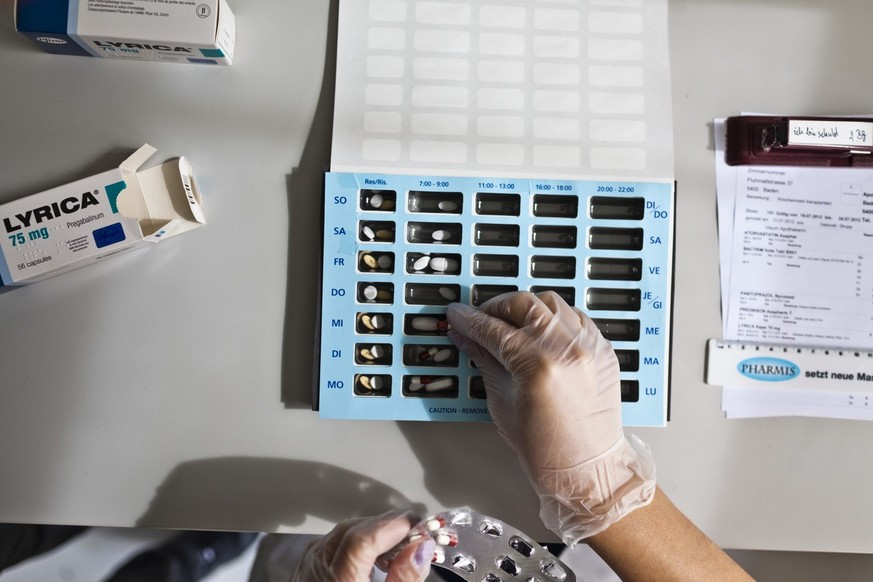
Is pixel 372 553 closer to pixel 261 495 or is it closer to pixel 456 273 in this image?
pixel 261 495

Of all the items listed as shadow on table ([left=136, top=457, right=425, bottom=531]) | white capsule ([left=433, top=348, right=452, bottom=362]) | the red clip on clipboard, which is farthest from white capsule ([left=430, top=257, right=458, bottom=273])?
the red clip on clipboard

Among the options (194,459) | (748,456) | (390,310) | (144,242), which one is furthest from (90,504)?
(748,456)

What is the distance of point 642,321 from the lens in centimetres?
71

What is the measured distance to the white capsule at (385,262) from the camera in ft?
2.32

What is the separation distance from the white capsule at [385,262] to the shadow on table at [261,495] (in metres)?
0.27

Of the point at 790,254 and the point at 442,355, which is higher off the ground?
the point at 790,254

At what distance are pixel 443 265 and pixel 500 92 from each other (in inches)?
9.5

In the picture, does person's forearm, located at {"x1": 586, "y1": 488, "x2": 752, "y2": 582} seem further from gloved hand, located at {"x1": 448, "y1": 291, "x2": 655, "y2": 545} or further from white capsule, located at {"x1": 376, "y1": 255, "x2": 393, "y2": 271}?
white capsule, located at {"x1": 376, "y1": 255, "x2": 393, "y2": 271}

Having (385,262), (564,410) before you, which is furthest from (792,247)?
(385,262)

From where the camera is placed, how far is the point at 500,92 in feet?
2.39

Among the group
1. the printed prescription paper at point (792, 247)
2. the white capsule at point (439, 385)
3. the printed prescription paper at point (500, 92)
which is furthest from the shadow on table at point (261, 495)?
the printed prescription paper at point (792, 247)

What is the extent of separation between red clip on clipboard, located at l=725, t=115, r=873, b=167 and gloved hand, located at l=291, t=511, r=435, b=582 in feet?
2.07

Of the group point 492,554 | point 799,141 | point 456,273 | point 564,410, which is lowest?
point 492,554

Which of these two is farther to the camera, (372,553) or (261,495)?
(261,495)
